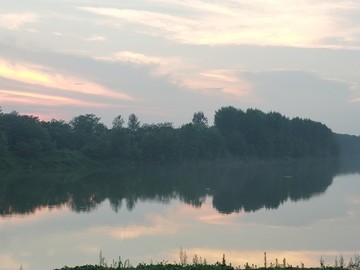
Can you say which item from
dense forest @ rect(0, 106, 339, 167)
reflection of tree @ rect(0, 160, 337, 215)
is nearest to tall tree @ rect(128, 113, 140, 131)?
dense forest @ rect(0, 106, 339, 167)

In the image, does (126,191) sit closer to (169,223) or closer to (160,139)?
(169,223)

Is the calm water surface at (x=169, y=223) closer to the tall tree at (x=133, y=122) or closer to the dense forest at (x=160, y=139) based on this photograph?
the dense forest at (x=160, y=139)

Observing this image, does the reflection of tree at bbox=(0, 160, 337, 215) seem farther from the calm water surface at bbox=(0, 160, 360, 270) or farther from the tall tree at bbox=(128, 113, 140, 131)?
the tall tree at bbox=(128, 113, 140, 131)

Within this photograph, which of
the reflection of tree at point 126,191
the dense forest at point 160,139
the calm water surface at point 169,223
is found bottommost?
the calm water surface at point 169,223

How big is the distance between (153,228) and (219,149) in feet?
195

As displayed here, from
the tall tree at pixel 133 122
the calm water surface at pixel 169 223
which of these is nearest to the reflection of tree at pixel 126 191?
the calm water surface at pixel 169 223

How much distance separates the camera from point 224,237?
19.7 m

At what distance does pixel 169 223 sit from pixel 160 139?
45.2 m

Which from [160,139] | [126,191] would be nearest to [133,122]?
[160,139]

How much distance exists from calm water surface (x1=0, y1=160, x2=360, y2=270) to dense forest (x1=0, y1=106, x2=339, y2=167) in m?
13.8

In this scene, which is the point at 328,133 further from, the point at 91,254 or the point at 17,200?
the point at 91,254

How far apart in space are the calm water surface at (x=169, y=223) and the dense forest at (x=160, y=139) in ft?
45.4

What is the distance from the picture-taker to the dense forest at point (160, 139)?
54.6 m

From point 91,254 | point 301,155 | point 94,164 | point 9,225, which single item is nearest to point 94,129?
point 94,164
